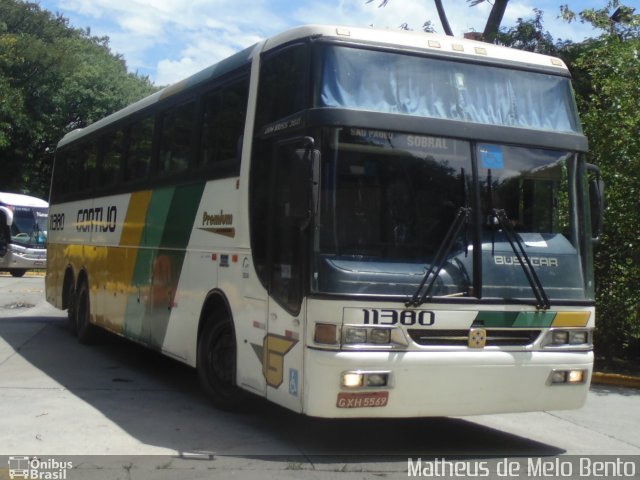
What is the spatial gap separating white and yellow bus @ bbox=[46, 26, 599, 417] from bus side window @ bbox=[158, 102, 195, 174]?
1.30 m

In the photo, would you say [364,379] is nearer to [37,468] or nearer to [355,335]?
[355,335]

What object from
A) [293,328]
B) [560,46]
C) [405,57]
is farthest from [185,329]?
[560,46]

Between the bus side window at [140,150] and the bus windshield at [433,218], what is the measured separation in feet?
16.1

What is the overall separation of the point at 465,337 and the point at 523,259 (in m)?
0.84

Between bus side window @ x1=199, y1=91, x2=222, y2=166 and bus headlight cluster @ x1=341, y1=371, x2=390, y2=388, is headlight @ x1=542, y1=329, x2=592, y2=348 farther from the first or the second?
bus side window @ x1=199, y1=91, x2=222, y2=166

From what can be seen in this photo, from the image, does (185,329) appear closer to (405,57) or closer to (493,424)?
(493,424)

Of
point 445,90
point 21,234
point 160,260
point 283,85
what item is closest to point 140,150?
point 160,260

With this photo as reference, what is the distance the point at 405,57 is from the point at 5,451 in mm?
4630

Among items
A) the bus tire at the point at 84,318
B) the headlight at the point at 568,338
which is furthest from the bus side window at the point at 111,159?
the headlight at the point at 568,338

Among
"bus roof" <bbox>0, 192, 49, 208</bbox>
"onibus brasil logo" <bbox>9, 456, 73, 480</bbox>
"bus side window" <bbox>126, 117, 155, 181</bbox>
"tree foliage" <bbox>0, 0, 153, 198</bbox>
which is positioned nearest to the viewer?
"onibus brasil logo" <bbox>9, 456, 73, 480</bbox>

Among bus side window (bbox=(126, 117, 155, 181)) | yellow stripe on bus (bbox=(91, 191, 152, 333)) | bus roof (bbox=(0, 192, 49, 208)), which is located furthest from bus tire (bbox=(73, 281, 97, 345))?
bus roof (bbox=(0, 192, 49, 208))

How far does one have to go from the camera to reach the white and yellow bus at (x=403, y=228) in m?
6.89

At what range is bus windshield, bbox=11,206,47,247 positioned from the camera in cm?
3450

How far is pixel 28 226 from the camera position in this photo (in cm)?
3512
